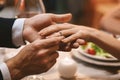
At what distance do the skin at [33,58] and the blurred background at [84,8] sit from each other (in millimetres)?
1897

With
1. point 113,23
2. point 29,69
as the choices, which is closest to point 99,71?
point 29,69

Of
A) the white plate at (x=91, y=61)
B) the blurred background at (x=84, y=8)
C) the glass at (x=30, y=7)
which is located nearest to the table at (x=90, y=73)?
the white plate at (x=91, y=61)

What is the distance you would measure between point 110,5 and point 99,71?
1.91 m

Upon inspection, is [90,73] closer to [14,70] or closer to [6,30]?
[14,70]

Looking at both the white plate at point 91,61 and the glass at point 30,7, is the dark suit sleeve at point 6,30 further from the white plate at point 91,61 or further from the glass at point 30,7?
the white plate at point 91,61

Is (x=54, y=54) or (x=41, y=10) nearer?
(x=54, y=54)

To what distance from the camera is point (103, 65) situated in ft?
3.84

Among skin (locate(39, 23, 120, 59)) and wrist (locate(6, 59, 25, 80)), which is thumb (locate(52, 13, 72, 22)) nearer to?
skin (locate(39, 23, 120, 59))

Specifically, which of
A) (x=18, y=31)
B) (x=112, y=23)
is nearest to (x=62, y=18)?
(x=18, y=31)

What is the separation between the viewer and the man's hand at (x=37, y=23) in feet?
4.13

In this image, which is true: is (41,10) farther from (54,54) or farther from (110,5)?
(110,5)

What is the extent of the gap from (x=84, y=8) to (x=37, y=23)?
5.98ft

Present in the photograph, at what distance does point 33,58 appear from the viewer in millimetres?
932

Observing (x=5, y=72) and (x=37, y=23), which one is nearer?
(x=5, y=72)
